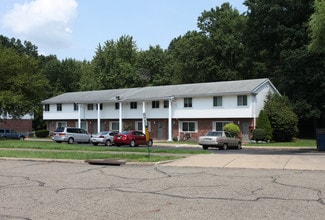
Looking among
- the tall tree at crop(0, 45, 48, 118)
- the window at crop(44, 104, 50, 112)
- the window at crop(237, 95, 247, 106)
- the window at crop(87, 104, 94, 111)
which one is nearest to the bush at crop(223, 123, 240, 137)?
the window at crop(237, 95, 247, 106)

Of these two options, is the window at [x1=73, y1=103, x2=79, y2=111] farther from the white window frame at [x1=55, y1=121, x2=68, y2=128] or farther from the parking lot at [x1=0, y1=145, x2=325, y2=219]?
the parking lot at [x1=0, y1=145, x2=325, y2=219]

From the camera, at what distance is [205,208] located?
28.3ft

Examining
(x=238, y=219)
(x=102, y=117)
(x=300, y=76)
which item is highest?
(x=300, y=76)

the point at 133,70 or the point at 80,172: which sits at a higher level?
the point at 133,70

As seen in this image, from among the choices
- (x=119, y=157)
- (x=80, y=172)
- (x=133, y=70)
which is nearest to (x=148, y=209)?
(x=80, y=172)

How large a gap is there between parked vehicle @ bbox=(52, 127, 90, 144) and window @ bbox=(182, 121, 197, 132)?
12250 millimetres

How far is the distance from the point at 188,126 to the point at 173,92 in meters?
4.84

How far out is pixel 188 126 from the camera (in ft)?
162

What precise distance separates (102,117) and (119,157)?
121 ft

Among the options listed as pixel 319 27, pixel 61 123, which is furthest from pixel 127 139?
pixel 61 123

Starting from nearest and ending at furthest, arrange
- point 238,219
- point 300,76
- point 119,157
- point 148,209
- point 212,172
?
point 238,219 < point 148,209 < point 212,172 < point 119,157 < point 300,76

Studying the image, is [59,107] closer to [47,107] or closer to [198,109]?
[47,107]

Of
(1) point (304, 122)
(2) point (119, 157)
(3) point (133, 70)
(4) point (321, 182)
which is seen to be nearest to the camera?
(4) point (321, 182)

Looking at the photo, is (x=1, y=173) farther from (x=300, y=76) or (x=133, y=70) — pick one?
(x=133, y=70)
